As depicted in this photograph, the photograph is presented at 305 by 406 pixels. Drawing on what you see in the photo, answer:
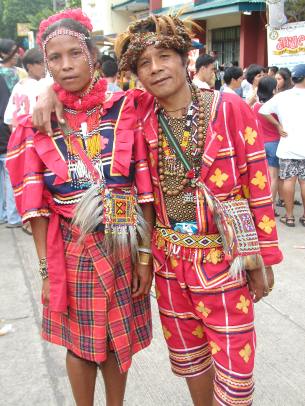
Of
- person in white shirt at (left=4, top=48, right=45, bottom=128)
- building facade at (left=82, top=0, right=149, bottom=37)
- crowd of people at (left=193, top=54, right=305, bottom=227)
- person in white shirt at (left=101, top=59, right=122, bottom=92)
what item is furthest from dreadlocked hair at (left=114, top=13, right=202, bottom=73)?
building facade at (left=82, top=0, right=149, bottom=37)

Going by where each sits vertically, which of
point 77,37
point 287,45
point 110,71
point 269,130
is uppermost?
point 77,37

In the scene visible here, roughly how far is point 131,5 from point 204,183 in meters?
23.2

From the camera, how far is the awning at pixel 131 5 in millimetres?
22156

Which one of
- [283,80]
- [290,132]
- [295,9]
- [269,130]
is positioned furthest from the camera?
[295,9]

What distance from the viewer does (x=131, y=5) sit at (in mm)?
23219

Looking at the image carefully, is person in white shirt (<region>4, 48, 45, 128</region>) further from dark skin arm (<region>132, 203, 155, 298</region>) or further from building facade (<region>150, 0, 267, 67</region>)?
building facade (<region>150, 0, 267, 67</region>)

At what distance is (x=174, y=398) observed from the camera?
8.61 ft

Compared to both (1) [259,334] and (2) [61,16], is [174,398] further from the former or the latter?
(2) [61,16]

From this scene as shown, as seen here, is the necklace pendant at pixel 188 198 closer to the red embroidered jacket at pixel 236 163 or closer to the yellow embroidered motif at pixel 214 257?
the red embroidered jacket at pixel 236 163

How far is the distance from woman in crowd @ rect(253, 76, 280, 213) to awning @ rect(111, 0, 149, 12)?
17257 millimetres

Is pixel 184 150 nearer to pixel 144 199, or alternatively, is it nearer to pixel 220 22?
pixel 144 199

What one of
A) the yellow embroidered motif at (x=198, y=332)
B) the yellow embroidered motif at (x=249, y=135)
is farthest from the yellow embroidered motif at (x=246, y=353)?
the yellow embroidered motif at (x=249, y=135)

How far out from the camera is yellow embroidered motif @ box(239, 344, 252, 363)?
1.97 m

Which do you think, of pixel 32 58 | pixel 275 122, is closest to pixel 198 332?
pixel 275 122
